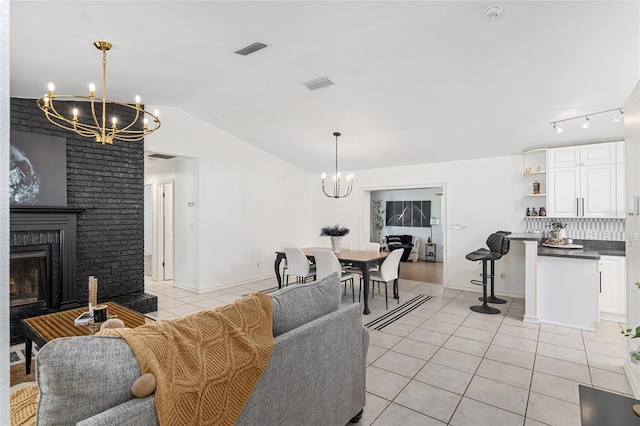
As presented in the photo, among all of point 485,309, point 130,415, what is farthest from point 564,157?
point 130,415

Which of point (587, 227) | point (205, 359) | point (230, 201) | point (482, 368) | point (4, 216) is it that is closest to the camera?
point (4, 216)

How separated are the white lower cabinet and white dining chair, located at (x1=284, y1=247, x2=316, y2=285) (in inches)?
157

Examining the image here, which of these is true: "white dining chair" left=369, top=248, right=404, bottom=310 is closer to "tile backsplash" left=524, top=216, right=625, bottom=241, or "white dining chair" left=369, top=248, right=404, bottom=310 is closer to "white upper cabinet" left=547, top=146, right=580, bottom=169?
"tile backsplash" left=524, top=216, right=625, bottom=241

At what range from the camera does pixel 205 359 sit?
132 cm

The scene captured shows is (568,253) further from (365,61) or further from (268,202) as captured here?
(268,202)

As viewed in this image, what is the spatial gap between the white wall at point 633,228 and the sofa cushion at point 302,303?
2246mm

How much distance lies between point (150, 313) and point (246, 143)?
3507 mm

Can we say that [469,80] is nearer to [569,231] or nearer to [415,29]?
[415,29]

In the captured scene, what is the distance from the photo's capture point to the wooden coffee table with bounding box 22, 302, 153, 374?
8.12ft

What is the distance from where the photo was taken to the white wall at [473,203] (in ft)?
18.0

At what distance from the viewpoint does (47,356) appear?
0.98 meters

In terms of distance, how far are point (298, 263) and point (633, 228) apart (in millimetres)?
3987

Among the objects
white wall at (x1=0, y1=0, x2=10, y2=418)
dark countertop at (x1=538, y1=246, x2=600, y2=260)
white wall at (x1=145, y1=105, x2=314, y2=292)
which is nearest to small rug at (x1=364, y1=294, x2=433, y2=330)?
dark countertop at (x1=538, y1=246, x2=600, y2=260)

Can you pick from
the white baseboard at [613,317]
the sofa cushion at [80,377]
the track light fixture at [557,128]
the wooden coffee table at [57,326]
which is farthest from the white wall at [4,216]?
the white baseboard at [613,317]
